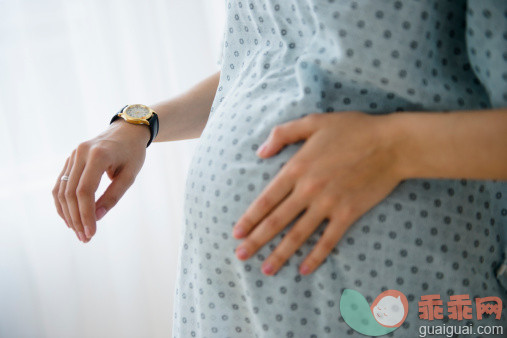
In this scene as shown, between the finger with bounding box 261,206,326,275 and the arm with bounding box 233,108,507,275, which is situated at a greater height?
the arm with bounding box 233,108,507,275

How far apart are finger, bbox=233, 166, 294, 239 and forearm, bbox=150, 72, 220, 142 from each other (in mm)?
409

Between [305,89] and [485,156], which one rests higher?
[305,89]

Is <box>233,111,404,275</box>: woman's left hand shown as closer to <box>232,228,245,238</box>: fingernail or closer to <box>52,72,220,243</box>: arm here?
<box>232,228,245,238</box>: fingernail

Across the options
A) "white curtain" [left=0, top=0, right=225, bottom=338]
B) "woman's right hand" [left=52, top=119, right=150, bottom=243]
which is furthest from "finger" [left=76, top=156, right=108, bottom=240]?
"white curtain" [left=0, top=0, right=225, bottom=338]

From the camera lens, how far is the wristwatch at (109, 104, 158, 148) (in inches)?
31.9

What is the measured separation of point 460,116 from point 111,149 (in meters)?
0.54

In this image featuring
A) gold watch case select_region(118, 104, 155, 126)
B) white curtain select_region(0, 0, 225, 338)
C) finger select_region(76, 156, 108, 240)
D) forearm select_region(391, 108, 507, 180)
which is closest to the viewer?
forearm select_region(391, 108, 507, 180)

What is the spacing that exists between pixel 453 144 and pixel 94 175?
528 mm

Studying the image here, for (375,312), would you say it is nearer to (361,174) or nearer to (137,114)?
(361,174)

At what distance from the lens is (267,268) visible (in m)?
0.51

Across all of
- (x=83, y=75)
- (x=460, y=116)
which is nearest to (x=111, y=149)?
(x=460, y=116)

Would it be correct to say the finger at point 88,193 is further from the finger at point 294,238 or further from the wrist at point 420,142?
the wrist at point 420,142

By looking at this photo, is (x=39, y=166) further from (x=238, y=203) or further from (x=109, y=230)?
(x=238, y=203)

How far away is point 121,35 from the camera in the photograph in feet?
5.07
